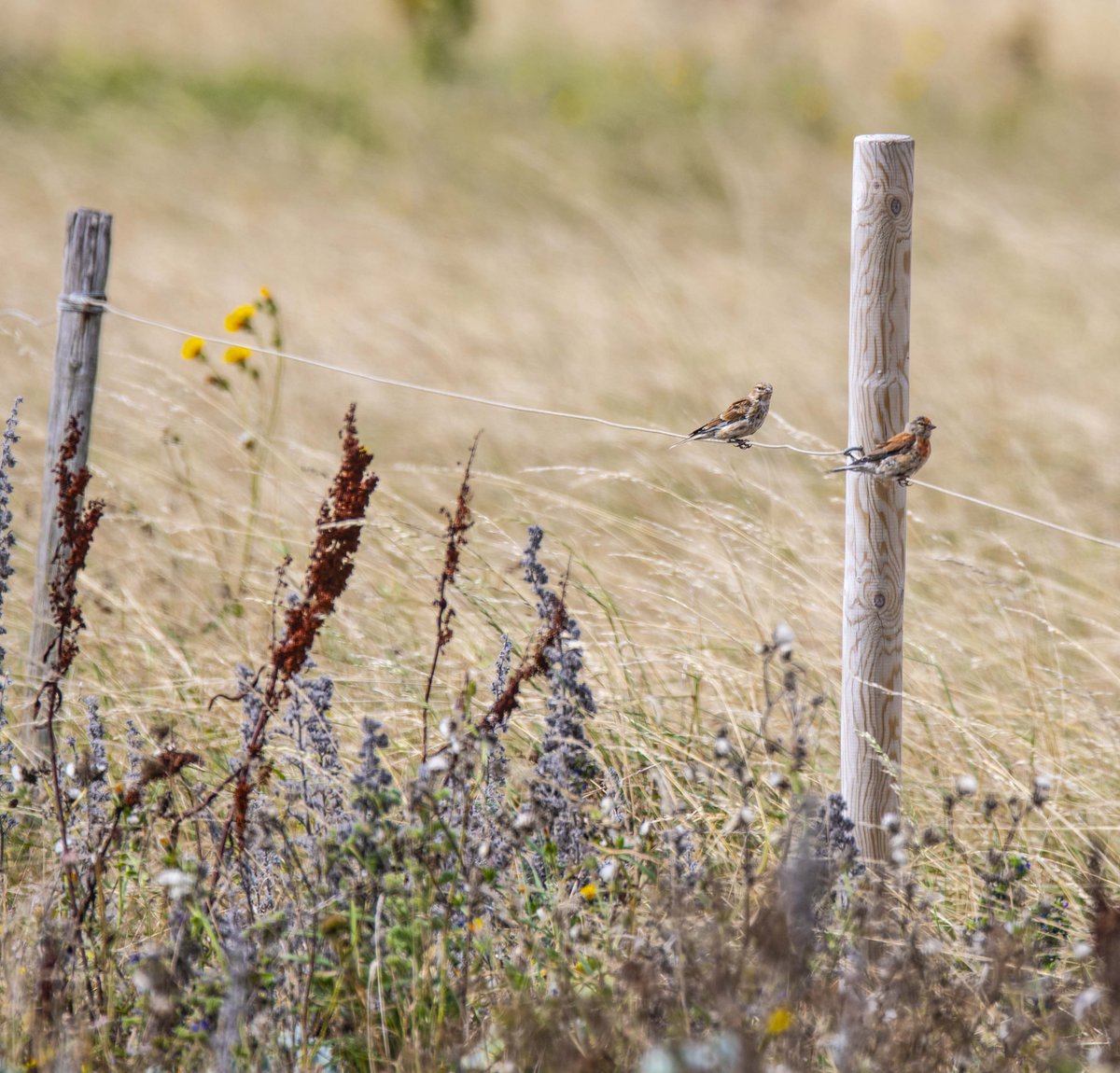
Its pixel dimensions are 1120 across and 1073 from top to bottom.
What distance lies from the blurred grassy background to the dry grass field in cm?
3

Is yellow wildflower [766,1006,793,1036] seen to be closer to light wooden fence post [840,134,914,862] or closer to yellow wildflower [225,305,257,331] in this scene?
light wooden fence post [840,134,914,862]

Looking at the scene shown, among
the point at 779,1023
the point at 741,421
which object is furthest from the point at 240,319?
the point at 779,1023

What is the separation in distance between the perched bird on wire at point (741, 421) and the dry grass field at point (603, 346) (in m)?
0.50

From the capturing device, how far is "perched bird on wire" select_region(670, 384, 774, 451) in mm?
2330

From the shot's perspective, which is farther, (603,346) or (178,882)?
(603,346)

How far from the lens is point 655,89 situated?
13078 mm

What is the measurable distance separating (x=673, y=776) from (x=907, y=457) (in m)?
0.86

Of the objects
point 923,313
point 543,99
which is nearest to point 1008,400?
point 923,313

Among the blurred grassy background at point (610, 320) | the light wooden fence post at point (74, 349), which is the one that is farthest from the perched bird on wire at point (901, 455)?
the light wooden fence post at point (74, 349)

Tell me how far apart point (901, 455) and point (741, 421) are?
1.18ft

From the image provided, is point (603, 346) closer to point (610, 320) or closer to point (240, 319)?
point (610, 320)

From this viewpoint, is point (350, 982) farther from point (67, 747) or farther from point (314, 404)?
point (314, 404)

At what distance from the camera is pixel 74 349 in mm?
3199

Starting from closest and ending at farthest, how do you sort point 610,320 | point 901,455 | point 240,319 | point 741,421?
point 901,455, point 741,421, point 240,319, point 610,320
